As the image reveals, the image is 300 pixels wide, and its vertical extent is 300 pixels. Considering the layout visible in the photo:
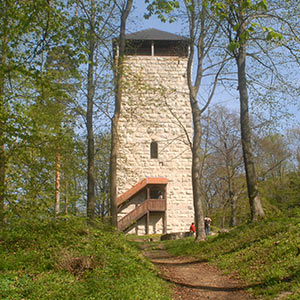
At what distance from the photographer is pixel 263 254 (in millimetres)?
7039

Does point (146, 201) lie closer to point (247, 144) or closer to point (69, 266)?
point (247, 144)

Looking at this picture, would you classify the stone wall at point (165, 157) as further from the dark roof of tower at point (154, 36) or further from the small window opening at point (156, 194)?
the dark roof of tower at point (154, 36)

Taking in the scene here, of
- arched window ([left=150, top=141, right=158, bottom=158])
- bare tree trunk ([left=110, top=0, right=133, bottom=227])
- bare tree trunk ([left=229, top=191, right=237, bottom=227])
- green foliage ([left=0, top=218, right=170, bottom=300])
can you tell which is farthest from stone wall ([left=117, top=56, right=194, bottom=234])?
green foliage ([left=0, top=218, right=170, bottom=300])

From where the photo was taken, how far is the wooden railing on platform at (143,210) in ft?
65.8

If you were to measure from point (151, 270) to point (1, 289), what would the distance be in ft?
10.1

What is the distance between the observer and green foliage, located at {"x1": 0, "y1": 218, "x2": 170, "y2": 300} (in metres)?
4.80

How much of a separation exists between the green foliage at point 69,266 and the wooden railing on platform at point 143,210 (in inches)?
479

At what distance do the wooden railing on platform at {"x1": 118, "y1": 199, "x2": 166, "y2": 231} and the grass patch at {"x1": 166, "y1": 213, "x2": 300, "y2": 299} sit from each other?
9337 millimetres

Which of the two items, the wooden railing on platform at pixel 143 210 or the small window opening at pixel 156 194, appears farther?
the small window opening at pixel 156 194

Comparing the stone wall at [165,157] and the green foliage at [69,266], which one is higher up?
the stone wall at [165,157]

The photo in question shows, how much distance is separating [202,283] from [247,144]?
5.11 metres

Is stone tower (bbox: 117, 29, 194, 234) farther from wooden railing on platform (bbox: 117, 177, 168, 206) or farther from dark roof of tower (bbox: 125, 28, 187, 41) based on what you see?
dark roof of tower (bbox: 125, 28, 187, 41)

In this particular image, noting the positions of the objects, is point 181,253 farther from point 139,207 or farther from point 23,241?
point 139,207

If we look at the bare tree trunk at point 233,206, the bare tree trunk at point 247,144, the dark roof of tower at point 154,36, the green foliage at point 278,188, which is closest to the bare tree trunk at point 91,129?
the bare tree trunk at point 247,144
